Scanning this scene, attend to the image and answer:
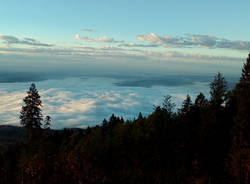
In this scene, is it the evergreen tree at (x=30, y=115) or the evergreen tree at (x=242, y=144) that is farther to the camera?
the evergreen tree at (x=30, y=115)

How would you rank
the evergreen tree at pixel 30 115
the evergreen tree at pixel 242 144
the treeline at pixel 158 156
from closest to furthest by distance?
the evergreen tree at pixel 242 144, the treeline at pixel 158 156, the evergreen tree at pixel 30 115

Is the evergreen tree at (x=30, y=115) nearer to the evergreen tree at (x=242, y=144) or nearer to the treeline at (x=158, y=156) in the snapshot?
the treeline at (x=158, y=156)

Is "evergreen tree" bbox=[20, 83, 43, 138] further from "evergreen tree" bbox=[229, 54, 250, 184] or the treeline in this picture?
"evergreen tree" bbox=[229, 54, 250, 184]

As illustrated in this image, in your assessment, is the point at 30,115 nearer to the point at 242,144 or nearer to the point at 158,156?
the point at 158,156

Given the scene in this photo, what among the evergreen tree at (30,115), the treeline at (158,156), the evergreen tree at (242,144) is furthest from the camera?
the evergreen tree at (30,115)

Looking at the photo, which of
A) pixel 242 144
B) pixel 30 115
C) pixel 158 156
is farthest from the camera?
pixel 30 115

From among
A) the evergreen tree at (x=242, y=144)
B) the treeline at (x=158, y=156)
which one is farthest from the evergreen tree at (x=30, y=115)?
the evergreen tree at (x=242, y=144)

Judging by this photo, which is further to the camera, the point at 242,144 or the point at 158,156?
the point at 158,156

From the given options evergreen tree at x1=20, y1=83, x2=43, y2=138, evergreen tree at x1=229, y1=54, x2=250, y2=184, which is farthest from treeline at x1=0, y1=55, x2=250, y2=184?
evergreen tree at x1=20, y1=83, x2=43, y2=138

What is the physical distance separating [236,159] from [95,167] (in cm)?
1412

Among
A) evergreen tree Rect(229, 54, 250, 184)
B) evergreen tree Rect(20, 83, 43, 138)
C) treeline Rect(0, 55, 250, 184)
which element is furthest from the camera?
evergreen tree Rect(20, 83, 43, 138)

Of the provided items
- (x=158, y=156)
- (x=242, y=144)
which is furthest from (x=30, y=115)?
(x=242, y=144)

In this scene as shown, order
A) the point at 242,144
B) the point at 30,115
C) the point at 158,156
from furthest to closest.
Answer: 1. the point at 30,115
2. the point at 158,156
3. the point at 242,144

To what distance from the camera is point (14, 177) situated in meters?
36.5
